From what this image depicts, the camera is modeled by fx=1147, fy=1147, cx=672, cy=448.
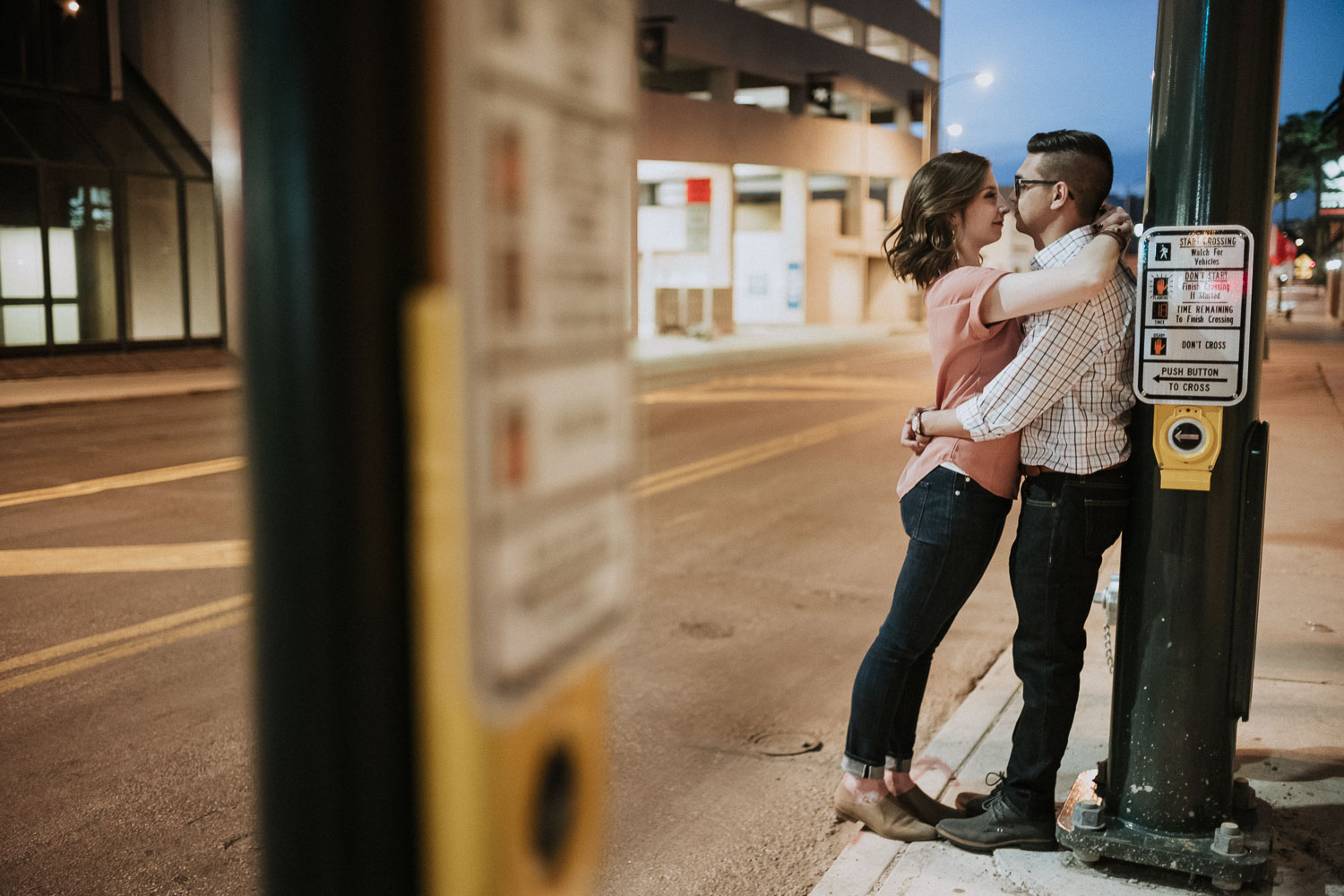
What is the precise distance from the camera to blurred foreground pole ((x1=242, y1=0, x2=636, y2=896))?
0.95 m

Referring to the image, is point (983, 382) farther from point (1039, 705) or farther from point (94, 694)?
point (94, 694)

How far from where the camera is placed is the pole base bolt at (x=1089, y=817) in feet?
10.9

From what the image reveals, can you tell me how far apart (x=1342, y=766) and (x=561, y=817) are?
3965 millimetres

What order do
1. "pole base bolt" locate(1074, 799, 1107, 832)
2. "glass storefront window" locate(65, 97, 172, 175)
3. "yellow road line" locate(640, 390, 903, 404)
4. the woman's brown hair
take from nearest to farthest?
"pole base bolt" locate(1074, 799, 1107, 832) → the woman's brown hair → "yellow road line" locate(640, 390, 903, 404) → "glass storefront window" locate(65, 97, 172, 175)

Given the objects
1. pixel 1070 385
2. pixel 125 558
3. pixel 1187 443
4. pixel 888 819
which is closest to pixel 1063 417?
pixel 1070 385

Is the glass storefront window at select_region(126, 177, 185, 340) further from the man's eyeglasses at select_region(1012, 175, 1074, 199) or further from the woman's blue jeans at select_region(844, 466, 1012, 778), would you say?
the man's eyeglasses at select_region(1012, 175, 1074, 199)

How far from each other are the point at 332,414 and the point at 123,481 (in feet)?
32.3

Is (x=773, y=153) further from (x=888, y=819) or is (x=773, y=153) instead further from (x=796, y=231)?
(x=888, y=819)

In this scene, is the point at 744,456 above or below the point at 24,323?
below

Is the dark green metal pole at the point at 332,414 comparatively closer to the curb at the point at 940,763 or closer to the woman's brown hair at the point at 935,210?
the curb at the point at 940,763

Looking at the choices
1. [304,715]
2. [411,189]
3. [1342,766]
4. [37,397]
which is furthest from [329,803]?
[37,397]

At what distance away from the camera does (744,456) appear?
11453 millimetres

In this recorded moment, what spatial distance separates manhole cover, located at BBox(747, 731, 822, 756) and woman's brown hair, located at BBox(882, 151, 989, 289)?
2.00m

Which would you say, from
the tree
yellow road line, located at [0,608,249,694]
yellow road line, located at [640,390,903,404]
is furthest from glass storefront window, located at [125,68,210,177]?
the tree
